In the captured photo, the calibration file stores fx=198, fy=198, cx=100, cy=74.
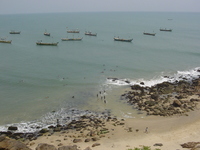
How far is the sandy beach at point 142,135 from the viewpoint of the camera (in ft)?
85.1

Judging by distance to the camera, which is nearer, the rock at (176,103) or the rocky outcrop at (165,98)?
the rocky outcrop at (165,98)

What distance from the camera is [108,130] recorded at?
3028cm

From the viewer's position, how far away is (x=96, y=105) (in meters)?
39.3

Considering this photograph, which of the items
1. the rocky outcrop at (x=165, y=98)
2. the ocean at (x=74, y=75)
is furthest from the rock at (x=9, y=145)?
the rocky outcrop at (x=165, y=98)

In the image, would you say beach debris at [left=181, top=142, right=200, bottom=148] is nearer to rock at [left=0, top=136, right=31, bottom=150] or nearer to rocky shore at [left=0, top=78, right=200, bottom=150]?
rocky shore at [left=0, top=78, right=200, bottom=150]

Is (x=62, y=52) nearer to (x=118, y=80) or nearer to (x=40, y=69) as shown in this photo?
(x=40, y=69)

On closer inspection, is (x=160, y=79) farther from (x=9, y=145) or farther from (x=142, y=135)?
(x=9, y=145)

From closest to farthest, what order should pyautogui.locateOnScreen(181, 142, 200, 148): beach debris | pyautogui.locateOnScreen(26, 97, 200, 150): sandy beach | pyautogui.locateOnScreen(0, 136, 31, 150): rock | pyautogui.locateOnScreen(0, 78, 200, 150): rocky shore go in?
pyautogui.locateOnScreen(0, 136, 31, 150): rock
pyautogui.locateOnScreen(181, 142, 200, 148): beach debris
pyautogui.locateOnScreen(0, 78, 200, 150): rocky shore
pyautogui.locateOnScreen(26, 97, 200, 150): sandy beach

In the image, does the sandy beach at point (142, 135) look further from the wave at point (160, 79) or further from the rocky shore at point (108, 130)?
the wave at point (160, 79)

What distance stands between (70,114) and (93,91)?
10732 mm

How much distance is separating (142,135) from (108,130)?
5.11m

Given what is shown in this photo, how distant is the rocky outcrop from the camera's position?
3660 cm

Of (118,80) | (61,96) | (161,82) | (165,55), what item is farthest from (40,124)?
(165,55)

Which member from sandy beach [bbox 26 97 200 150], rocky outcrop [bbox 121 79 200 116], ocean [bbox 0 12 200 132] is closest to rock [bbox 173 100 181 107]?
rocky outcrop [bbox 121 79 200 116]
